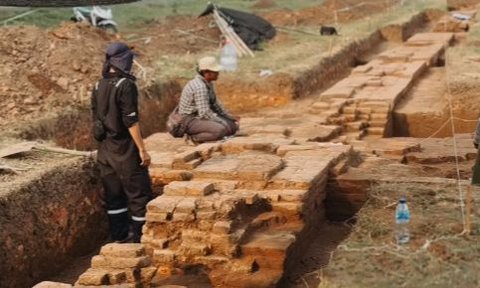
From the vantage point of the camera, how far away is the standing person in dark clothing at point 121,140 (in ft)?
19.4

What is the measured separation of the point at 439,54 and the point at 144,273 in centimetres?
1093

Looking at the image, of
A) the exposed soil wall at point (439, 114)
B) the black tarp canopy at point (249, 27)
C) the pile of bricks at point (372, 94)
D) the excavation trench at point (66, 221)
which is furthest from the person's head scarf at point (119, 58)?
the black tarp canopy at point (249, 27)

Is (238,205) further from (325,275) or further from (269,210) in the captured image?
(325,275)

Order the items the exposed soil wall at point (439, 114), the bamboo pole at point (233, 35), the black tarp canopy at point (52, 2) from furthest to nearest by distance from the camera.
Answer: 1. the bamboo pole at point (233, 35)
2. the exposed soil wall at point (439, 114)
3. the black tarp canopy at point (52, 2)

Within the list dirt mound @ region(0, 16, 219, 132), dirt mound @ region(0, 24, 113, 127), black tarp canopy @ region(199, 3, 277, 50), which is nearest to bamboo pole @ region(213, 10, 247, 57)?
black tarp canopy @ region(199, 3, 277, 50)

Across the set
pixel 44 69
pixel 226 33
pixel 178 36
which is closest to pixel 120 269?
pixel 44 69

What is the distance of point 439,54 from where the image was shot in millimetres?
14227

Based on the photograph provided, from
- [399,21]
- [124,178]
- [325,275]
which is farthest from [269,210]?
[399,21]

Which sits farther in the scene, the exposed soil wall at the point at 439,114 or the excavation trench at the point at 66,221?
the exposed soil wall at the point at 439,114

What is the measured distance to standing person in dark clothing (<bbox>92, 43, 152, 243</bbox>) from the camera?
5906 millimetres

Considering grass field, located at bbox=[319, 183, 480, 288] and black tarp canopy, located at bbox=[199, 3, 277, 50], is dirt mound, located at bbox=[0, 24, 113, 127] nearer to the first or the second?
black tarp canopy, located at bbox=[199, 3, 277, 50]

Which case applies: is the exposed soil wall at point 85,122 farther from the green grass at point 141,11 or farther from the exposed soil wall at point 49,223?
the green grass at point 141,11

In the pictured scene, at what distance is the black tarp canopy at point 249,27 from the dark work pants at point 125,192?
872 centimetres

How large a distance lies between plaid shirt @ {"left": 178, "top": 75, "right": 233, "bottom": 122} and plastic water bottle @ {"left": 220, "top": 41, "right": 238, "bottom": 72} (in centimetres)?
474
